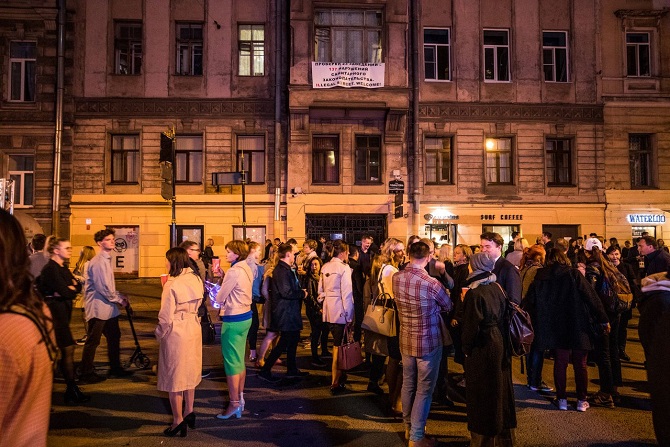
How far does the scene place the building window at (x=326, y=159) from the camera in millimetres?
22047

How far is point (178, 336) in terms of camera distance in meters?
5.65

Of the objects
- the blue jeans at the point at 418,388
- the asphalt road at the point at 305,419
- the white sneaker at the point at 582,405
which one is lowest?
the asphalt road at the point at 305,419

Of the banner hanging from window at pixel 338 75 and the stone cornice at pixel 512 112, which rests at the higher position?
Result: the banner hanging from window at pixel 338 75

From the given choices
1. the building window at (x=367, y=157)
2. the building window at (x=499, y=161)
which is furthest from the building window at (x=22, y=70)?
the building window at (x=499, y=161)

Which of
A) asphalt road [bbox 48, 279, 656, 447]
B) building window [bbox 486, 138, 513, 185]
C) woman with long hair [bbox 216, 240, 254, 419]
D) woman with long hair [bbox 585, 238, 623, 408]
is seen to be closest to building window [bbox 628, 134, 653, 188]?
building window [bbox 486, 138, 513, 185]

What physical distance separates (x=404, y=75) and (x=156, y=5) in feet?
34.9

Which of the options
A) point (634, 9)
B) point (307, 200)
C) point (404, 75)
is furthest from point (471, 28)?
point (307, 200)

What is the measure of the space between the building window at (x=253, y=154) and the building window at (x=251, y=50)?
276 cm

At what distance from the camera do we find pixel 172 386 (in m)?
5.63

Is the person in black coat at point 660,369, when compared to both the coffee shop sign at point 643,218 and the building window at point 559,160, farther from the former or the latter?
the coffee shop sign at point 643,218

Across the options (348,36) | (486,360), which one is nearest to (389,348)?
(486,360)

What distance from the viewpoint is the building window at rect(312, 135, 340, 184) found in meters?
22.0

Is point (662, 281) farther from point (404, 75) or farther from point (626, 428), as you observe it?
point (404, 75)

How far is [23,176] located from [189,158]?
6.80 meters
